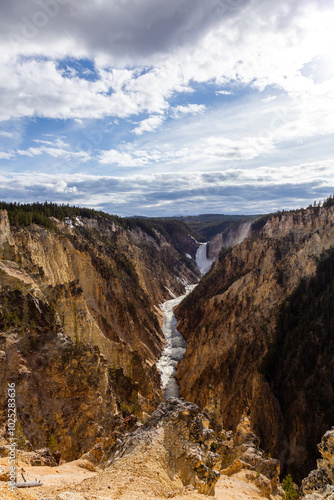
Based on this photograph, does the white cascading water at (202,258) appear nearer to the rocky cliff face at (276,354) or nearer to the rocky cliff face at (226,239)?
the rocky cliff face at (226,239)

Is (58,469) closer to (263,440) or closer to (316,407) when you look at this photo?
(263,440)

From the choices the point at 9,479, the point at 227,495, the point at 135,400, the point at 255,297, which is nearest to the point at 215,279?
the point at 255,297

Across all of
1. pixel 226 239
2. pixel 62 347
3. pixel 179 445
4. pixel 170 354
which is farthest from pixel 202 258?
pixel 179 445

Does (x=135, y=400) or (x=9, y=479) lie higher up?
(x=9, y=479)

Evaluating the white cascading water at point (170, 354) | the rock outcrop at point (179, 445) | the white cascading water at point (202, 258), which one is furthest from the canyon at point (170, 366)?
the white cascading water at point (202, 258)

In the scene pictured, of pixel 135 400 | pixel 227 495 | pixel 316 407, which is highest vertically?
pixel 227 495

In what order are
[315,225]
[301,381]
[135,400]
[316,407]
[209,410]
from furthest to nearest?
1. [315,225]
2. [301,381]
3. [316,407]
4. [135,400]
5. [209,410]

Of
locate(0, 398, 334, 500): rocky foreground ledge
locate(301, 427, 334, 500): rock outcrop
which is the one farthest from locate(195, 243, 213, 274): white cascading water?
locate(301, 427, 334, 500): rock outcrop
